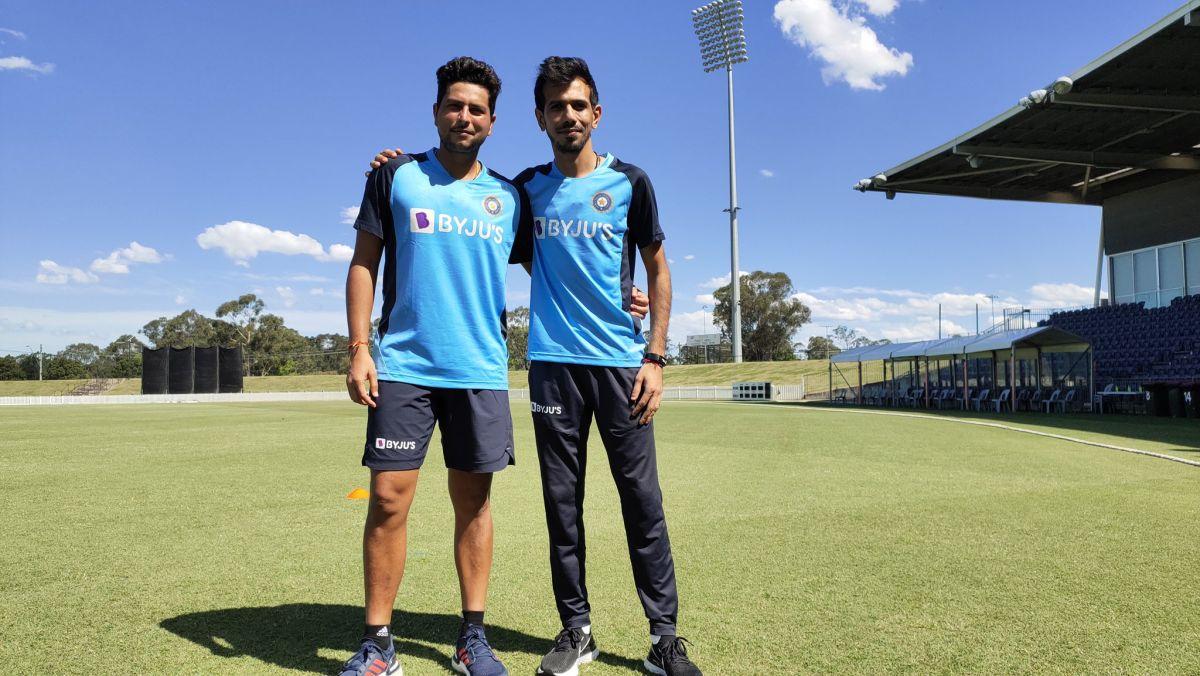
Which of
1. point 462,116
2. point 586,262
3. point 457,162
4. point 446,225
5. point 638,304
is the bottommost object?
point 638,304

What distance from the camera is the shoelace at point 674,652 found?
2.39m

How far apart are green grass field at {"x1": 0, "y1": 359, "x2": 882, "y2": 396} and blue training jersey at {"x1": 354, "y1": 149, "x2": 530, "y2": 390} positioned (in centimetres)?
4924

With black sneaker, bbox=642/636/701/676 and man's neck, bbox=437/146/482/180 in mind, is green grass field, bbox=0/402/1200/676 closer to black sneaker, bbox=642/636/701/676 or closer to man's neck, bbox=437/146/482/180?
black sneaker, bbox=642/636/701/676

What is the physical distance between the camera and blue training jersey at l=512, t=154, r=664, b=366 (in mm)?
2664

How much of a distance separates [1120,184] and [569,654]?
115 feet

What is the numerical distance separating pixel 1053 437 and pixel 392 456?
1261 centimetres

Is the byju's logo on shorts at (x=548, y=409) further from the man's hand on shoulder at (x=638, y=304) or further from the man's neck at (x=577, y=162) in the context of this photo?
the man's neck at (x=577, y=162)

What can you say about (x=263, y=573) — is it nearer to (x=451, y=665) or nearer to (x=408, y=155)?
(x=451, y=665)

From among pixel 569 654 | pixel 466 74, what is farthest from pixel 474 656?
pixel 466 74

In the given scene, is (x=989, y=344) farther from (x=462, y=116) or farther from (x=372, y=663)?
(x=372, y=663)

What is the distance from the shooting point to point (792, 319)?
7912 centimetres

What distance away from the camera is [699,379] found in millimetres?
58781

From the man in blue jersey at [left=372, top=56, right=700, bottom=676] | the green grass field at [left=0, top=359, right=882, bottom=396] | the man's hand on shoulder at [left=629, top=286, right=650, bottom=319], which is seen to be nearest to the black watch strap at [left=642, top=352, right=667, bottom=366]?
the man in blue jersey at [left=372, top=56, right=700, bottom=676]

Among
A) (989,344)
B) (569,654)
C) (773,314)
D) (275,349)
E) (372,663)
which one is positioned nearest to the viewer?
(372,663)
